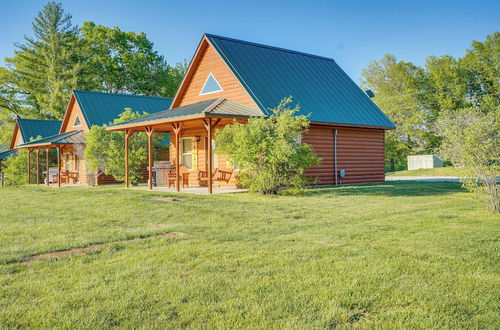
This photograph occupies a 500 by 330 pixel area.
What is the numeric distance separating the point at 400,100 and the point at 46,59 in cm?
3412

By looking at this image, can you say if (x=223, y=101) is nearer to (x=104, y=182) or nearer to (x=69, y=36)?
(x=104, y=182)

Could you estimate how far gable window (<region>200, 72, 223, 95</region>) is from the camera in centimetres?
1820

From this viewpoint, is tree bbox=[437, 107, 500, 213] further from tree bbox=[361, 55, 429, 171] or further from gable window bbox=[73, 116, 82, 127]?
tree bbox=[361, 55, 429, 171]

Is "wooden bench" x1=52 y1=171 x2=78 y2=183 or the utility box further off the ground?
the utility box

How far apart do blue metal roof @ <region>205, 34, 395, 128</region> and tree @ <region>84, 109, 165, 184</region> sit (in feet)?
20.6

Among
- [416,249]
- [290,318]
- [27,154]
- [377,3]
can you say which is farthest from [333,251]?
[27,154]

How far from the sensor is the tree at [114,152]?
67.2 feet

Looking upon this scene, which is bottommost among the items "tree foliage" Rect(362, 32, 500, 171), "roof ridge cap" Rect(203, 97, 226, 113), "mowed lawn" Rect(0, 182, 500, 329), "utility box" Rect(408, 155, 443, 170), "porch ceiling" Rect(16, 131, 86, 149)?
"mowed lawn" Rect(0, 182, 500, 329)

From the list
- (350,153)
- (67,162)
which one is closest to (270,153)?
(350,153)

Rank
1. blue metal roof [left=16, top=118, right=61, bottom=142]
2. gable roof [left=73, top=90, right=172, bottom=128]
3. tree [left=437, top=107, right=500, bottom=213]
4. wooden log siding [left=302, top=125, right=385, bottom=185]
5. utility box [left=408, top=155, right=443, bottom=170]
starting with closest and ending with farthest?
tree [left=437, top=107, right=500, bottom=213] < wooden log siding [left=302, top=125, right=385, bottom=185] < gable roof [left=73, top=90, right=172, bottom=128] < blue metal roof [left=16, top=118, right=61, bottom=142] < utility box [left=408, top=155, right=443, bottom=170]

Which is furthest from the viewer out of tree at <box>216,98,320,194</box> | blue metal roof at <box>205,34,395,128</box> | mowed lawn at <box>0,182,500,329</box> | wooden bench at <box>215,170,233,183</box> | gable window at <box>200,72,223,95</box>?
gable window at <box>200,72,223,95</box>

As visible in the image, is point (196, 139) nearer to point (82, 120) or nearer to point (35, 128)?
point (82, 120)

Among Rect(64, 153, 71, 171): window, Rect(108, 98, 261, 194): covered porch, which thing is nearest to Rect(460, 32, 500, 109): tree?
Rect(108, 98, 261, 194): covered porch

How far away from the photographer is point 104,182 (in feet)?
79.0
